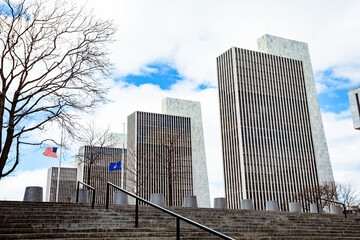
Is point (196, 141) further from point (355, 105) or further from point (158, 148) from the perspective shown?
point (355, 105)

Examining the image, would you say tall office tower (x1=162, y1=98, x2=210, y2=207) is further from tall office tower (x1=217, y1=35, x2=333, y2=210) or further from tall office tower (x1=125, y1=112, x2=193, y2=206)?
tall office tower (x1=217, y1=35, x2=333, y2=210)

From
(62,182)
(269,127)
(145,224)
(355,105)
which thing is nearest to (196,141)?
(269,127)

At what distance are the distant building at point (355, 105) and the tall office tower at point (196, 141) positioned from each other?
67.7 metres

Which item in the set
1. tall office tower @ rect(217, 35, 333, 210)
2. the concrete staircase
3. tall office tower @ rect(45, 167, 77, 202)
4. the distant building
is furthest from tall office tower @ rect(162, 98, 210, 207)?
the concrete staircase

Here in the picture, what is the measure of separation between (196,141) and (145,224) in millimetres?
104002

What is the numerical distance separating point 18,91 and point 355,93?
38676 millimetres

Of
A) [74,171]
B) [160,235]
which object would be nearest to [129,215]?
[160,235]

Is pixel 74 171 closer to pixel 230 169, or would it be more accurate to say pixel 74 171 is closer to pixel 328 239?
pixel 230 169

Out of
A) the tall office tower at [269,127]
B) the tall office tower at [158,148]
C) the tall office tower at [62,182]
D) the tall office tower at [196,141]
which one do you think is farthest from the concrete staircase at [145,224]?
the tall office tower at [62,182]

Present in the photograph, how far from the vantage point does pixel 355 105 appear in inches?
1697

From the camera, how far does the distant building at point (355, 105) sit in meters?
42.7

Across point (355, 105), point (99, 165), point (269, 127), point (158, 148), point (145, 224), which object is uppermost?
point (269, 127)

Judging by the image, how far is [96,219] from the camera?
37.2ft

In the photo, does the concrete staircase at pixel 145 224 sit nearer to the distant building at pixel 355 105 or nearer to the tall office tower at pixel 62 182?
the distant building at pixel 355 105
